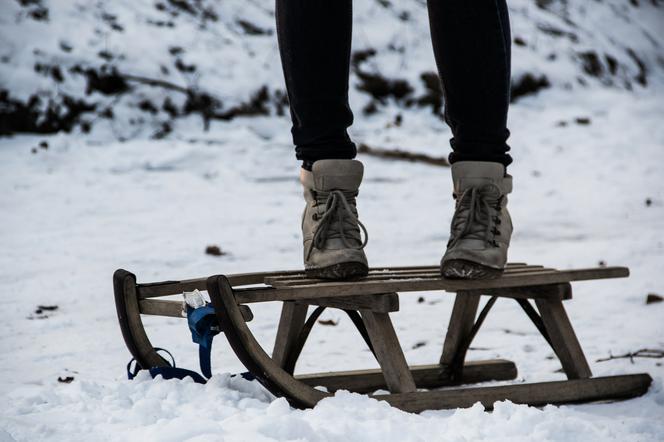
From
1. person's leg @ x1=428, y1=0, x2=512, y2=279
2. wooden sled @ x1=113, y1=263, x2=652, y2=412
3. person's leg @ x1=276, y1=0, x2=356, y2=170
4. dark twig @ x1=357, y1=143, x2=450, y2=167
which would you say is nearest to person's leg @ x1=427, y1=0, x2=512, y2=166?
person's leg @ x1=428, y1=0, x2=512, y2=279

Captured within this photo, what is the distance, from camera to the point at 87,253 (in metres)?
3.87

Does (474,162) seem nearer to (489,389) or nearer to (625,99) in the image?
(489,389)

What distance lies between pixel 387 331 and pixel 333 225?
298mm

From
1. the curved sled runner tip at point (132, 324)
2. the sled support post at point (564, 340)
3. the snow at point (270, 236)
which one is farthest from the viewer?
the sled support post at point (564, 340)

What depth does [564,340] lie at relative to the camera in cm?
213

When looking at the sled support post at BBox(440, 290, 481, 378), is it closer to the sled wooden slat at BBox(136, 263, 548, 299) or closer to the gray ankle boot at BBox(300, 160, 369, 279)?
the sled wooden slat at BBox(136, 263, 548, 299)

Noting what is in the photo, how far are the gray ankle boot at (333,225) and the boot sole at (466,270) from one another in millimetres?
205

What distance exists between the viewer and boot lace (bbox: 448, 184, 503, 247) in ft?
6.36

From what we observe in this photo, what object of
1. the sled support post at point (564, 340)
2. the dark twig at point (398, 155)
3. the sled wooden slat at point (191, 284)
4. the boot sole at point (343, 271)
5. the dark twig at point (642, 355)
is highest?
the dark twig at point (398, 155)

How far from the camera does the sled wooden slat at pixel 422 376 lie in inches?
86.1

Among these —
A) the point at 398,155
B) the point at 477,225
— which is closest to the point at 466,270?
the point at 477,225

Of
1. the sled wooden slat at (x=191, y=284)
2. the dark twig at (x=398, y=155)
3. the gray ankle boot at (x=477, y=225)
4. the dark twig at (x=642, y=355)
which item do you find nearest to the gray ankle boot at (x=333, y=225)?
the sled wooden slat at (x=191, y=284)

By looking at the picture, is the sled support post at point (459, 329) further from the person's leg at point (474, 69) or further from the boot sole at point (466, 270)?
the person's leg at point (474, 69)

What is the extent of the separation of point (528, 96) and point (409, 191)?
383 centimetres
